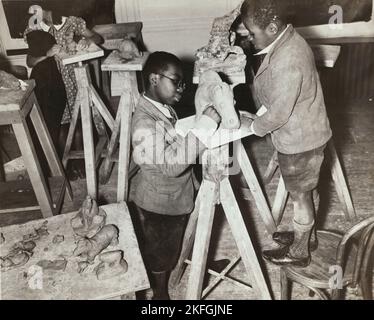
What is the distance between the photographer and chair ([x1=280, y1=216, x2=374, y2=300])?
1.90m

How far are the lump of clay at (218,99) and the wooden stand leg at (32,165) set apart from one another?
5.32ft

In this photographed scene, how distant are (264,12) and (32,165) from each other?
211 centimetres

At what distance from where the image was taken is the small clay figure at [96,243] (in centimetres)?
214

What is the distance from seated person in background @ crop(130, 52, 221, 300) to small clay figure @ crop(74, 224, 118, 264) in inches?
→ 13.0

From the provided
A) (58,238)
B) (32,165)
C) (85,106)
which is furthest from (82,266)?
(85,106)

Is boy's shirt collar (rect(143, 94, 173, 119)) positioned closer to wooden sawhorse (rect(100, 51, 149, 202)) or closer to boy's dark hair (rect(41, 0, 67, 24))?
wooden sawhorse (rect(100, 51, 149, 202))

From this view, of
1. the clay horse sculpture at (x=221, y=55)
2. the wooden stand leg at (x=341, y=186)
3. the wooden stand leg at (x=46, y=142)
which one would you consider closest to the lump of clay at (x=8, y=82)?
the wooden stand leg at (x=46, y=142)

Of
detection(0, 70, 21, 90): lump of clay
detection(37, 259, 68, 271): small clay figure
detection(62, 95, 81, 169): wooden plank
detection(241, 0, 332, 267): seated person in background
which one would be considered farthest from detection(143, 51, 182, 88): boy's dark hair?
detection(62, 95, 81, 169): wooden plank

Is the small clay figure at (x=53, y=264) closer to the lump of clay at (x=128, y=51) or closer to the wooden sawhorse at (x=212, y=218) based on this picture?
the wooden sawhorse at (x=212, y=218)

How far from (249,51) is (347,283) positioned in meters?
2.84

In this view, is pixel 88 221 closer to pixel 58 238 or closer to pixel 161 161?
pixel 58 238

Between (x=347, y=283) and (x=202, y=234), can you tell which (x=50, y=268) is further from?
(x=347, y=283)

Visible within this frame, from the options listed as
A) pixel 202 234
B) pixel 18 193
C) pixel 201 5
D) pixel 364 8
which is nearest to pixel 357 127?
pixel 364 8

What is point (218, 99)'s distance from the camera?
180cm
